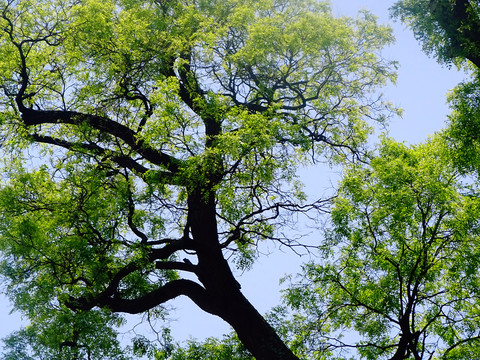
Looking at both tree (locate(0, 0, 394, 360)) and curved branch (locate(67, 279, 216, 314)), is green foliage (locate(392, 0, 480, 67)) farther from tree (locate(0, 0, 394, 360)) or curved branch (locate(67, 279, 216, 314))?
curved branch (locate(67, 279, 216, 314))

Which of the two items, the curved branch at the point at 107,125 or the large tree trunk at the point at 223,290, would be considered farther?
the curved branch at the point at 107,125

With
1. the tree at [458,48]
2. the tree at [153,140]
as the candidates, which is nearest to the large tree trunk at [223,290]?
the tree at [153,140]

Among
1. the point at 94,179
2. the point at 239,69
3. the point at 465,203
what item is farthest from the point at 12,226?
the point at 465,203

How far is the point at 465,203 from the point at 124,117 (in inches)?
305

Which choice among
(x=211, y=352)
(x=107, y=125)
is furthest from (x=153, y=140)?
(x=211, y=352)

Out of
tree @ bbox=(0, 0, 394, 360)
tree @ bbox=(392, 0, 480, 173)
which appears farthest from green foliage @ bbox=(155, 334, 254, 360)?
tree @ bbox=(392, 0, 480, 173)

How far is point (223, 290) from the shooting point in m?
12.3

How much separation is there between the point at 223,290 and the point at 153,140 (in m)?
3.62

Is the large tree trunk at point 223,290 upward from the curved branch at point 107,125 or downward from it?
downward

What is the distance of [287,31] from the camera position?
1398 centimetres

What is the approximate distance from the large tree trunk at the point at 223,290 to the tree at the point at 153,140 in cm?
3

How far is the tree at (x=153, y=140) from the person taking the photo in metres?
11.3

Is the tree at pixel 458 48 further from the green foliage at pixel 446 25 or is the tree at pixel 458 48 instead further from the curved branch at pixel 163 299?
the curved branch at pixel 163 299

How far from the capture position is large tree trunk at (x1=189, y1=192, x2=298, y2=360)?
11.7 m
